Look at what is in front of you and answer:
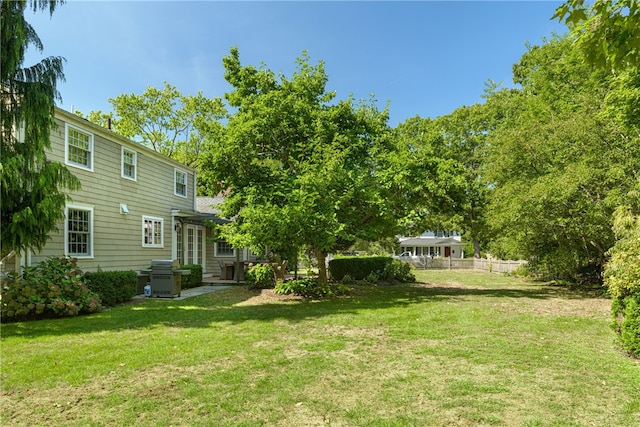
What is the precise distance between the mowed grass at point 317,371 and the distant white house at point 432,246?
39680 millimetres

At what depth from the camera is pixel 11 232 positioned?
739 centimetres

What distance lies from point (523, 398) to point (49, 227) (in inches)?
343

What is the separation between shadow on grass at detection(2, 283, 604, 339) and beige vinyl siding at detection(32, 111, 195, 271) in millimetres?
2442

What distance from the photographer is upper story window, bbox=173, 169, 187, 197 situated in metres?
16.7

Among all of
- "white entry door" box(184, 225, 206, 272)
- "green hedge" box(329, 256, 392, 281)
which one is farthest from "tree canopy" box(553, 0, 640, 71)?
"white entry door" box(184, 225, 206, 272)

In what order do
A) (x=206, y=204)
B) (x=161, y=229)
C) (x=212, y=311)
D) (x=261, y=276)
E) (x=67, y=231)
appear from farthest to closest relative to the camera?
(x=206, y=204), (x=161, y=229), (x=261, y=276), (x=67, y=231), (x=212, y=311)

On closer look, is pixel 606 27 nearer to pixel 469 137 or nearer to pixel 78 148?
pixel 78 148

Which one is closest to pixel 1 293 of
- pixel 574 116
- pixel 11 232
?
pixel 11 232

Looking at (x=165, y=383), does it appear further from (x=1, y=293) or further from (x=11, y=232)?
(x=1, y=293)

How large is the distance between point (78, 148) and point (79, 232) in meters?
2.45

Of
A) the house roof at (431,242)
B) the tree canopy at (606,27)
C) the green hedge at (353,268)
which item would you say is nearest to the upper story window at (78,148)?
the green hedge at (353,268)

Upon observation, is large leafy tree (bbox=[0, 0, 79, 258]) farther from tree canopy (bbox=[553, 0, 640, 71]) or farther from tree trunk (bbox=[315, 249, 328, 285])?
tree canopy (bbox=[553, 0, 640, 71])

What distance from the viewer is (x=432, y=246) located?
48.2 metres

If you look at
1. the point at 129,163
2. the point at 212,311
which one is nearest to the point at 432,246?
the point at 129,163
